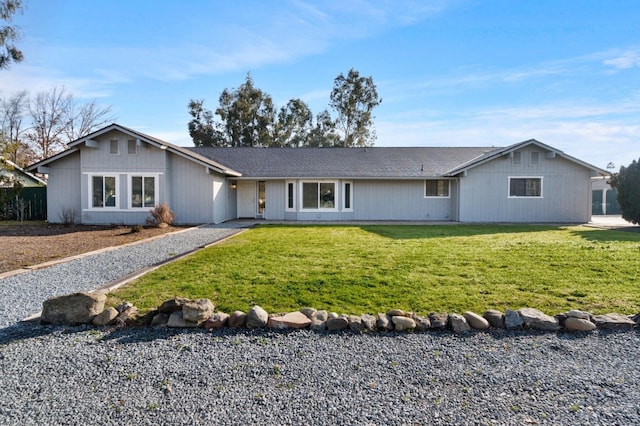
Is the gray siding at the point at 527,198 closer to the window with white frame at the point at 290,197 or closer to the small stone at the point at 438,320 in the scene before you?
the window with white frame at the point at 290,197

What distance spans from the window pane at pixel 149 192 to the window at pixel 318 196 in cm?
696

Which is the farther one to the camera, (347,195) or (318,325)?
(347,195)

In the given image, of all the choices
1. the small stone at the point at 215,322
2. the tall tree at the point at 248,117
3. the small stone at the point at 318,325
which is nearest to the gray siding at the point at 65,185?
the small stone at the point at 215,322

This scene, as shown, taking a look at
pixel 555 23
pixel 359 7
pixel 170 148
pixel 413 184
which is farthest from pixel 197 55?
pixel 555 23

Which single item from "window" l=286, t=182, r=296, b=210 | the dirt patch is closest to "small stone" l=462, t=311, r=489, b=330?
the dirt patch

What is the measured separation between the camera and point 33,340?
3865 millimetres

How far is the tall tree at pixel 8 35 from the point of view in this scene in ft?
36.2

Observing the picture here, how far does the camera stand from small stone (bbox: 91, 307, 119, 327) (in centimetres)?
421

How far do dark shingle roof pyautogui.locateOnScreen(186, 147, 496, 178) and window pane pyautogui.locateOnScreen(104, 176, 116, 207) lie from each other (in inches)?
227

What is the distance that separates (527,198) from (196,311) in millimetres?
17995

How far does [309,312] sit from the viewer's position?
14.1ft

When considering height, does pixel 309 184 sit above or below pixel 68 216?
above

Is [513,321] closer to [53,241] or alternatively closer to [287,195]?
[53,241]

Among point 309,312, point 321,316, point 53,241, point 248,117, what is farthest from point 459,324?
point 248,117
